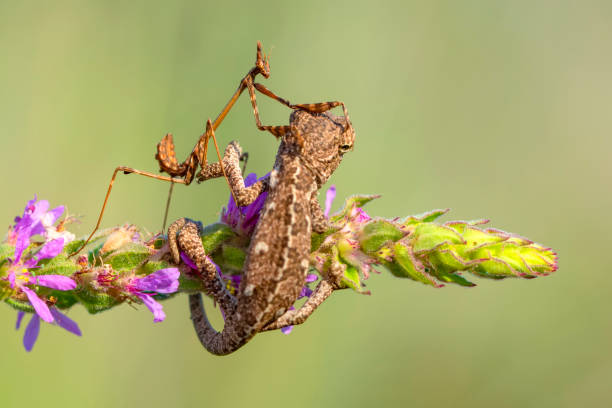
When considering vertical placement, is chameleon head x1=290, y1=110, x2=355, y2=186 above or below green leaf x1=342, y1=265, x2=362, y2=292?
above

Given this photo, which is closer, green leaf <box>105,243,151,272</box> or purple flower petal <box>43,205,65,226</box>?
green leaf <box>105,243,151,272</box>

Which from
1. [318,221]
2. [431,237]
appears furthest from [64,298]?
[431,237]

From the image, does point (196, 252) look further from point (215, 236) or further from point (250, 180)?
point (250, 180)

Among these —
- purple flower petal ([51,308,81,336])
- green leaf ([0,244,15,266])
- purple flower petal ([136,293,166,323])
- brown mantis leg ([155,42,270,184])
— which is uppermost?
brown mantis leg ([155,42,270,184])

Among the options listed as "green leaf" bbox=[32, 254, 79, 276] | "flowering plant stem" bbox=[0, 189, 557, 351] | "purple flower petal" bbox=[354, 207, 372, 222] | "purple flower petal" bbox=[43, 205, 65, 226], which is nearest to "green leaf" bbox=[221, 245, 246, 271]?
"flowering plant stem" bbox=[0, 189, 557, 351]

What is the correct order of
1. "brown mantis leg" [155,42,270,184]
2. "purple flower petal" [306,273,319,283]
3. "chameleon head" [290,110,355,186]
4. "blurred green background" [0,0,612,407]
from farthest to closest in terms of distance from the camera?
"blurred green background" [0,0,612,407], "chameleon head" [290,110,355,186], "purple flower petal" [306,273,319,283], "brown mantis leg" [155,42,270,184]

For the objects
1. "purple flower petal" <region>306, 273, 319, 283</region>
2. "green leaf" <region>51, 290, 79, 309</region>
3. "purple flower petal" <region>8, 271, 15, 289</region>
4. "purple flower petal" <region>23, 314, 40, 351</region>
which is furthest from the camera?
"purple flower petal" <region>306, 273, 319, 283</region>

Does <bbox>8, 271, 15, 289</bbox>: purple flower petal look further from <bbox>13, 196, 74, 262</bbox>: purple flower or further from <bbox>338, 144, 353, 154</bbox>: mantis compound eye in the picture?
<bbox>338, 144, 353, 154</bbox>: mantis compound eye
